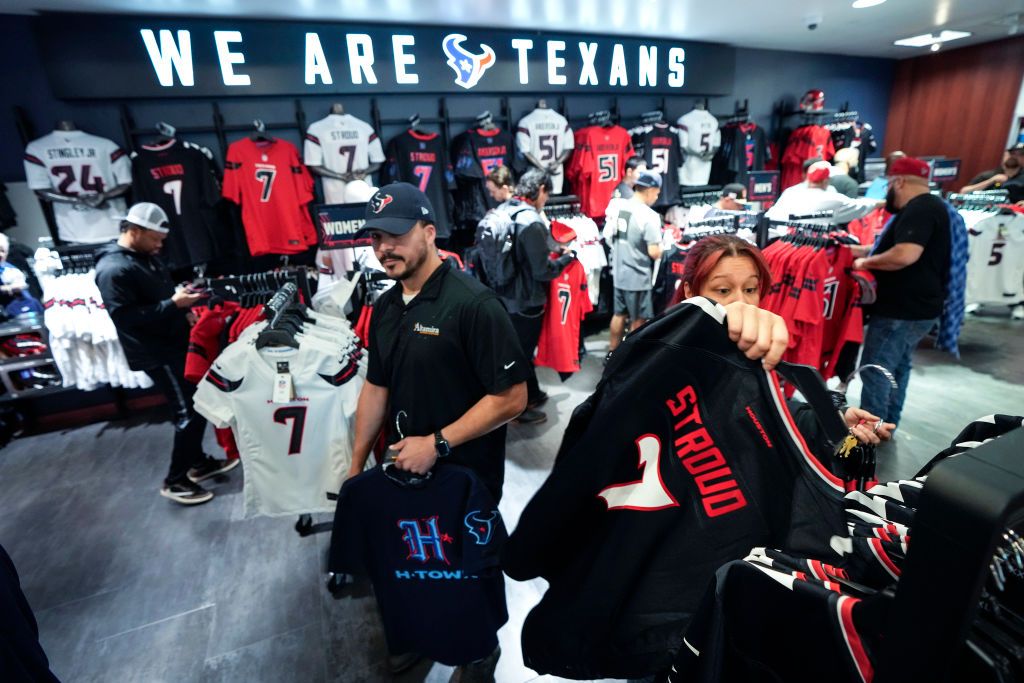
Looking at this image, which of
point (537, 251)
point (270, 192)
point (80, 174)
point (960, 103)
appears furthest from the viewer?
point (960, 103)

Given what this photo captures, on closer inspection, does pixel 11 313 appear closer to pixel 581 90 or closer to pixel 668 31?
pixel 581 90

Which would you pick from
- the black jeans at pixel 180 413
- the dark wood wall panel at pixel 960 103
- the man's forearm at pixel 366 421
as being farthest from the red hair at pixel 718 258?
the dark wood wall panel at pixel 960 103

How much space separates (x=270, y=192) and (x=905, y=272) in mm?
4623

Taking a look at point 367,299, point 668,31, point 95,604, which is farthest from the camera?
point 668,31

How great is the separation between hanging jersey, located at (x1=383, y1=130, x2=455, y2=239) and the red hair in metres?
3.61

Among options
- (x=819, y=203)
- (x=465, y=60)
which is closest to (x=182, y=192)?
(x=465, y=60)

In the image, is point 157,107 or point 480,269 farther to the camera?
point 157,107

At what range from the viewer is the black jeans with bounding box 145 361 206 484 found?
2938mm

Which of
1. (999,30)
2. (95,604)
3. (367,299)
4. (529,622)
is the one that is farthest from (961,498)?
(999,30)

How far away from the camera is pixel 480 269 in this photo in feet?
11.4

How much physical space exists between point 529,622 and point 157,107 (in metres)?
4.95

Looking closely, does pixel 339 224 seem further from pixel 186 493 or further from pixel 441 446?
pixel 186 493

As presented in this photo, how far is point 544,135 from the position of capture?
5023mm

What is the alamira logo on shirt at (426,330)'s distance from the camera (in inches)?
59.4
